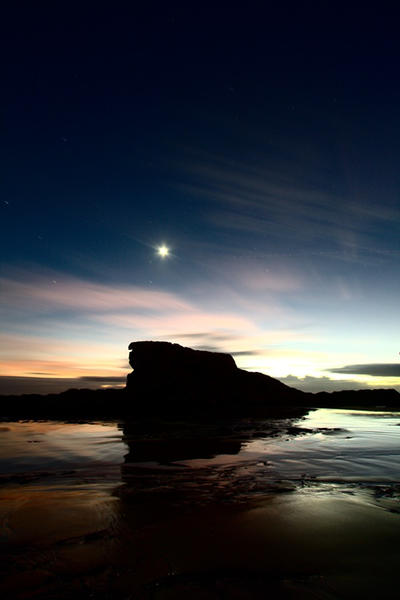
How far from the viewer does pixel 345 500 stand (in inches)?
204

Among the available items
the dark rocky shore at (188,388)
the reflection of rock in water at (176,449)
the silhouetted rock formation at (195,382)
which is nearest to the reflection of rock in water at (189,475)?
the reflection of rock in water at (176,449)

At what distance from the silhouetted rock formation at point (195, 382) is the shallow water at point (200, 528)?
38056mm

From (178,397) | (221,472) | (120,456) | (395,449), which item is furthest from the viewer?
(178,397)

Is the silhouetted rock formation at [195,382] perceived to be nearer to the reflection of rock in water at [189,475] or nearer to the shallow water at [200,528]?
the reflection of rock in water at [189,475]

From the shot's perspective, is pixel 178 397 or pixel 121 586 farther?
pixel 178 397

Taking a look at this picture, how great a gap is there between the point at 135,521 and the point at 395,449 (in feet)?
31.1

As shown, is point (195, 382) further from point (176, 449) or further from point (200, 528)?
point (200, 528)

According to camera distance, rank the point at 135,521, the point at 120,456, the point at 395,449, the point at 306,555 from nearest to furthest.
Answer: the point at 306,555 → the point at 135,521 → the point at 120,456 → the point at 395,449

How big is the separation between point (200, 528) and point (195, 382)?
47226mm

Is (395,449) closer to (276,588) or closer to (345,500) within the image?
(345,500)

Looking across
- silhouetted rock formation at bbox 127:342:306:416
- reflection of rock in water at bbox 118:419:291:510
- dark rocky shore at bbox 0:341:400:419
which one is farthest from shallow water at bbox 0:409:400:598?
silhouetted rock formation at bbox 127:342:306:416

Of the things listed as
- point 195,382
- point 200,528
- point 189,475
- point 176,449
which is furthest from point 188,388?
point 200,528

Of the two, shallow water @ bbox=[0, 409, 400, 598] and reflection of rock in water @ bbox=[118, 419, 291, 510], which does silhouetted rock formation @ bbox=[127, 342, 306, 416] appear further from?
shallow water @ bbox=[0, 409, 400, 598]

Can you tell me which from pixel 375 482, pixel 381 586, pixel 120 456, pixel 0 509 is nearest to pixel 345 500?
pixel 375 482
